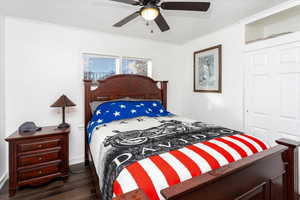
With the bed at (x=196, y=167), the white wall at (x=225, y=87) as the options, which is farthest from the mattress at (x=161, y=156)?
the white wall at (x=225, y=87)

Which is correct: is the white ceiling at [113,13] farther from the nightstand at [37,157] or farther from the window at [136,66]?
the nightstand at [37,157]

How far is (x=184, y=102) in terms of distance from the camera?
13.1ft

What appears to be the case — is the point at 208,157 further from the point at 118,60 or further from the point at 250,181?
the point at 118,60

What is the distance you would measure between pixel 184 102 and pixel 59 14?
3.12 meters

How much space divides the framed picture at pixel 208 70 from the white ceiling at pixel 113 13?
1.52 ft

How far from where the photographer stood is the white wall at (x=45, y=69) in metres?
2.41

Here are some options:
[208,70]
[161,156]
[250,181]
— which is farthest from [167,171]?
[208,70]

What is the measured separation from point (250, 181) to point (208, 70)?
8.28 feet

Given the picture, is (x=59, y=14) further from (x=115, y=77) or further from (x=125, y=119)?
(x=125, y=119)

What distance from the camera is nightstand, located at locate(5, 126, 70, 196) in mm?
1953

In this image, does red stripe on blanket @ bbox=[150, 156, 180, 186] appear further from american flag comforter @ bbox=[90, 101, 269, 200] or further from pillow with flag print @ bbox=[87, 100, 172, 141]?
pillow with flag print @ bbox=[87, 100, 172, 141]

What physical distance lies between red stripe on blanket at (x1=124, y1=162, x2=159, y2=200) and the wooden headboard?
79.6 inches

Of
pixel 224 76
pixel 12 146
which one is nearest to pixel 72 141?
pixel 12 146

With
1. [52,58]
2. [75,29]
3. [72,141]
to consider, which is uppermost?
[75,29]
